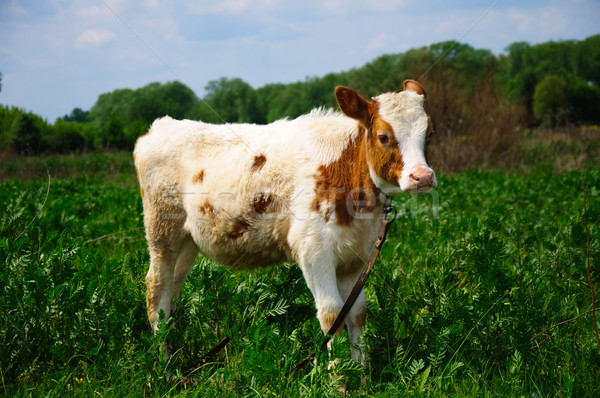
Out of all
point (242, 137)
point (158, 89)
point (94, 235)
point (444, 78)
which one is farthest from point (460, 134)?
point (242, 137)

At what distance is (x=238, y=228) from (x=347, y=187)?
3.02ft

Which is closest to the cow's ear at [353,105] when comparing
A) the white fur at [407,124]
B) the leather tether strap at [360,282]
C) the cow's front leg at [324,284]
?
the white fur at [407,124]

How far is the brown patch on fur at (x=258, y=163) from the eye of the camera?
3.83 meters

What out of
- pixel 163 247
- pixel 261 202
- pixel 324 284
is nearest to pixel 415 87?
pixel 261 202

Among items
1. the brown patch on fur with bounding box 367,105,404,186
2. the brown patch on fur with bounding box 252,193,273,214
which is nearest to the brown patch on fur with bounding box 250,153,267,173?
the brown patch on fur with bounding box 252,193,273,214

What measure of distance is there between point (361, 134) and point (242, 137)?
3.32 ft

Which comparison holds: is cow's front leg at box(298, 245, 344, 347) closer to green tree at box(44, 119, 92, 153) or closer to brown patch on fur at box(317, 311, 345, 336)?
brown patch on fur at box(317, 311, 345, 336)

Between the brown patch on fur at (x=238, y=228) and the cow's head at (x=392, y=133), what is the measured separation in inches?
40.8

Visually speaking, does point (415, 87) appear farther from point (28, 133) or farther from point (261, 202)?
point (28, 133)

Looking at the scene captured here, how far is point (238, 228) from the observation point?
3.88 metres

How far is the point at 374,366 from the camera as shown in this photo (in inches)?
143

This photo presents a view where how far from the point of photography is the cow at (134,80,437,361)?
345 centimetres

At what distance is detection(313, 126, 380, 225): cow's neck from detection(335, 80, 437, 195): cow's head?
74 mm

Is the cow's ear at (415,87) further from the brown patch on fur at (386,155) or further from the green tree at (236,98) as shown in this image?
the green tree at (236,98)
